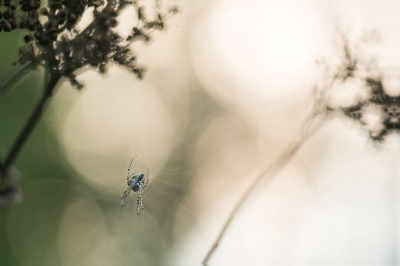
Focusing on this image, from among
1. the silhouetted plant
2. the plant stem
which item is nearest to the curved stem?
the silhouetted plant

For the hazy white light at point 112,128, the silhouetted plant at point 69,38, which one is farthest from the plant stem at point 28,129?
the hazy white light at point 112,128

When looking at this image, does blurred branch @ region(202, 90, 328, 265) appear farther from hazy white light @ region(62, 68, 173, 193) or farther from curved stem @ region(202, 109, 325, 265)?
hazy white light @ region(62, 68, 173, 193)

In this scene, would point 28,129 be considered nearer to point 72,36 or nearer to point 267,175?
point 72,36

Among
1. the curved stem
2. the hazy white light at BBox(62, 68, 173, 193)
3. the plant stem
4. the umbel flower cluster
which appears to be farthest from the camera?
the hazy white light at BBox(62, 68, 173, 193)

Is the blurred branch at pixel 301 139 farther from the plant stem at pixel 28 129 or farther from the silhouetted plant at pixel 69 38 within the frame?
the plant stem at pixel 28 129

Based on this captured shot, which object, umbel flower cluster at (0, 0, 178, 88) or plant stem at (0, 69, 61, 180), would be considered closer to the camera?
plant stem at (0, 69, 61, 180)

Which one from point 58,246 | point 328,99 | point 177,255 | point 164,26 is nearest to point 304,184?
point 177,255

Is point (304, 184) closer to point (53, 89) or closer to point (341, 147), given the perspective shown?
point (341, 147)
